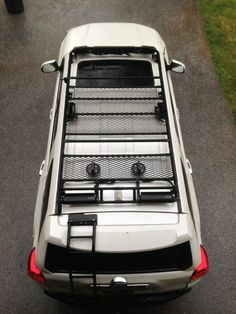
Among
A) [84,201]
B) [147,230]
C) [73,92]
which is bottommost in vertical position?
[147,230]

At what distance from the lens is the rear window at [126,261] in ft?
11.9

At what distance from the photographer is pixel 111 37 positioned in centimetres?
580

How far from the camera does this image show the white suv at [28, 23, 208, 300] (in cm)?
344

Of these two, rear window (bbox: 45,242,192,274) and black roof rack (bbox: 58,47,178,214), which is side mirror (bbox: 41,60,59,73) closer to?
black roof rack (bbox: 58,47,178,214)

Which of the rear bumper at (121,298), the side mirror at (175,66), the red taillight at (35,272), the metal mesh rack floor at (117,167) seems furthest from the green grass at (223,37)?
the red taillight at (35,272)

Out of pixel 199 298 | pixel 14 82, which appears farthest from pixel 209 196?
pixel 14 82

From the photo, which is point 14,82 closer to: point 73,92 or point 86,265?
point 73,92

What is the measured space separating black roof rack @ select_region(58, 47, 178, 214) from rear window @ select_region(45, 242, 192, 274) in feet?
1.57

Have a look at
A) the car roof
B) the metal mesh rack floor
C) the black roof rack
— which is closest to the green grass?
the car roof

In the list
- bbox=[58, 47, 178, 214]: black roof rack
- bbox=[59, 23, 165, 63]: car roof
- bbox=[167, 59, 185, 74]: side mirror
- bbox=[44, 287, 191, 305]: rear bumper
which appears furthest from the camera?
bbox=[59, 23, 165, 63]: car roof

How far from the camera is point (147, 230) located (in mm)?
3436

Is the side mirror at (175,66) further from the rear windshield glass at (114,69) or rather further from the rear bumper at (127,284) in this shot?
the rear bumper at (127,284)

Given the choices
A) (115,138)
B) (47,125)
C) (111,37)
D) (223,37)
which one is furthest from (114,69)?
(223,37)

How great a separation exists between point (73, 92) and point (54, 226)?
2027mm
